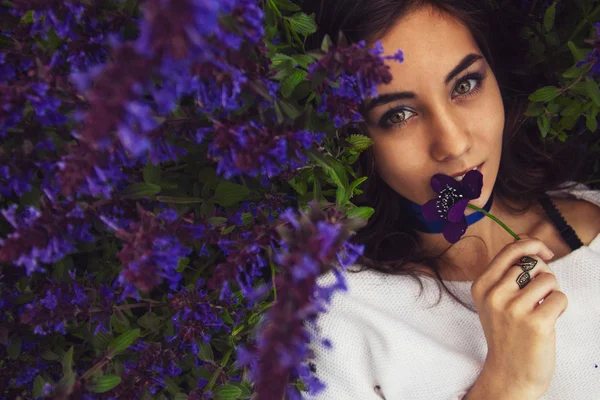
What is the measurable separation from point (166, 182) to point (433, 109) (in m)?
0.59

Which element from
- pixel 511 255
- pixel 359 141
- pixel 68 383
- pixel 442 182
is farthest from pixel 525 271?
pixel 68 383

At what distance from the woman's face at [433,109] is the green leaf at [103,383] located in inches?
30.2

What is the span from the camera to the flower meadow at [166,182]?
19.9 inches

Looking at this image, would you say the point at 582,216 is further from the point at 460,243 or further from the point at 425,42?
the point at 425,42

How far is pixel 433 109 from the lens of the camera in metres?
1.13

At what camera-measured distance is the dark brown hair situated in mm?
1195

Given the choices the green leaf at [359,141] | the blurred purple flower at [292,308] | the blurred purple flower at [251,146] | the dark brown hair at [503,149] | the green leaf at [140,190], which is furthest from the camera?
the dark brown hair at [503,149]

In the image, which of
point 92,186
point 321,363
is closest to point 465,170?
point 321,363

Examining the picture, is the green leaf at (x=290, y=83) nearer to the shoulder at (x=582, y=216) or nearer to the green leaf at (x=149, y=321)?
the green leaf at (x=149, y=321)

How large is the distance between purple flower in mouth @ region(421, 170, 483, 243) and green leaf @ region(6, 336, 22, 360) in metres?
0.89

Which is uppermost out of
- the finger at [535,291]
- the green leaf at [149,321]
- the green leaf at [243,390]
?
the green leaf at [149,321]

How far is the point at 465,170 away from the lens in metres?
1.21

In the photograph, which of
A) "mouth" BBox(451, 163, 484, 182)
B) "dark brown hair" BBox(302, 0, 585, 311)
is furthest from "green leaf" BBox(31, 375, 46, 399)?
"mouth" BBox(451, 163, 484, 182)

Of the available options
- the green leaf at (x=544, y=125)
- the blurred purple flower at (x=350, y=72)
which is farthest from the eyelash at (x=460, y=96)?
the blurred purple flower at (x=350, y=72)
